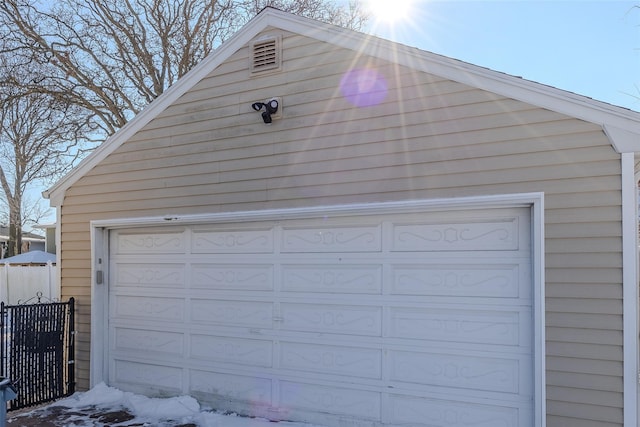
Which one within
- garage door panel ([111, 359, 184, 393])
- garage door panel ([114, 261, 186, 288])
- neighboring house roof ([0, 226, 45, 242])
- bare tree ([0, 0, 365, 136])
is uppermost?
bare tree ([0, 0, 365, 136])

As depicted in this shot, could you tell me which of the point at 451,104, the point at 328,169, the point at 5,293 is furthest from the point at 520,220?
the point at 5,293

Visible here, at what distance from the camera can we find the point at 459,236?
4.36 metres

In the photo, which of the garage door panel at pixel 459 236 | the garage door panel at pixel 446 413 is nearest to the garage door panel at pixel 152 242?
the garage door panel at pixel 459 236

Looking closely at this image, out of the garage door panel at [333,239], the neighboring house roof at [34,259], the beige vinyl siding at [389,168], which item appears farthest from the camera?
the neighboring house roof at [34,259]

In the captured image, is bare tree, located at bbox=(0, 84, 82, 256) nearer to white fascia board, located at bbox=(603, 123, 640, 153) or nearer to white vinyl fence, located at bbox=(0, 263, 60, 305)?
white vinyl fence, located at bbox=(0, 263, 60, 305)

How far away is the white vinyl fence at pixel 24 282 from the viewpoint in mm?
14445

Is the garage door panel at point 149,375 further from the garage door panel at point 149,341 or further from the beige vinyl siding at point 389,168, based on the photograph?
the beige vinyl siding at point 389,168

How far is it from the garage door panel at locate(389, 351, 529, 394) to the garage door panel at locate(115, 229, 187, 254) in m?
2.82

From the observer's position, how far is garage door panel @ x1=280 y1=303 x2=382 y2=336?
470cm

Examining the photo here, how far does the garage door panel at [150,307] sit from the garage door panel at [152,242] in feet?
1.87

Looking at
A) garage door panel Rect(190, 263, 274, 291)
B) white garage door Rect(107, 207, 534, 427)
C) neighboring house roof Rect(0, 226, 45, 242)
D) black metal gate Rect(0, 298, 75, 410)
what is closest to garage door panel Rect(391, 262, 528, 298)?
white garage door Rect(107, 207, 534, 427)

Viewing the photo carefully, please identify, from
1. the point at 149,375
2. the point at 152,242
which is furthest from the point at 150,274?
the point at 149,375

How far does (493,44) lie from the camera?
654cm

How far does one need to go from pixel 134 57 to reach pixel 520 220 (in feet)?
42.2
